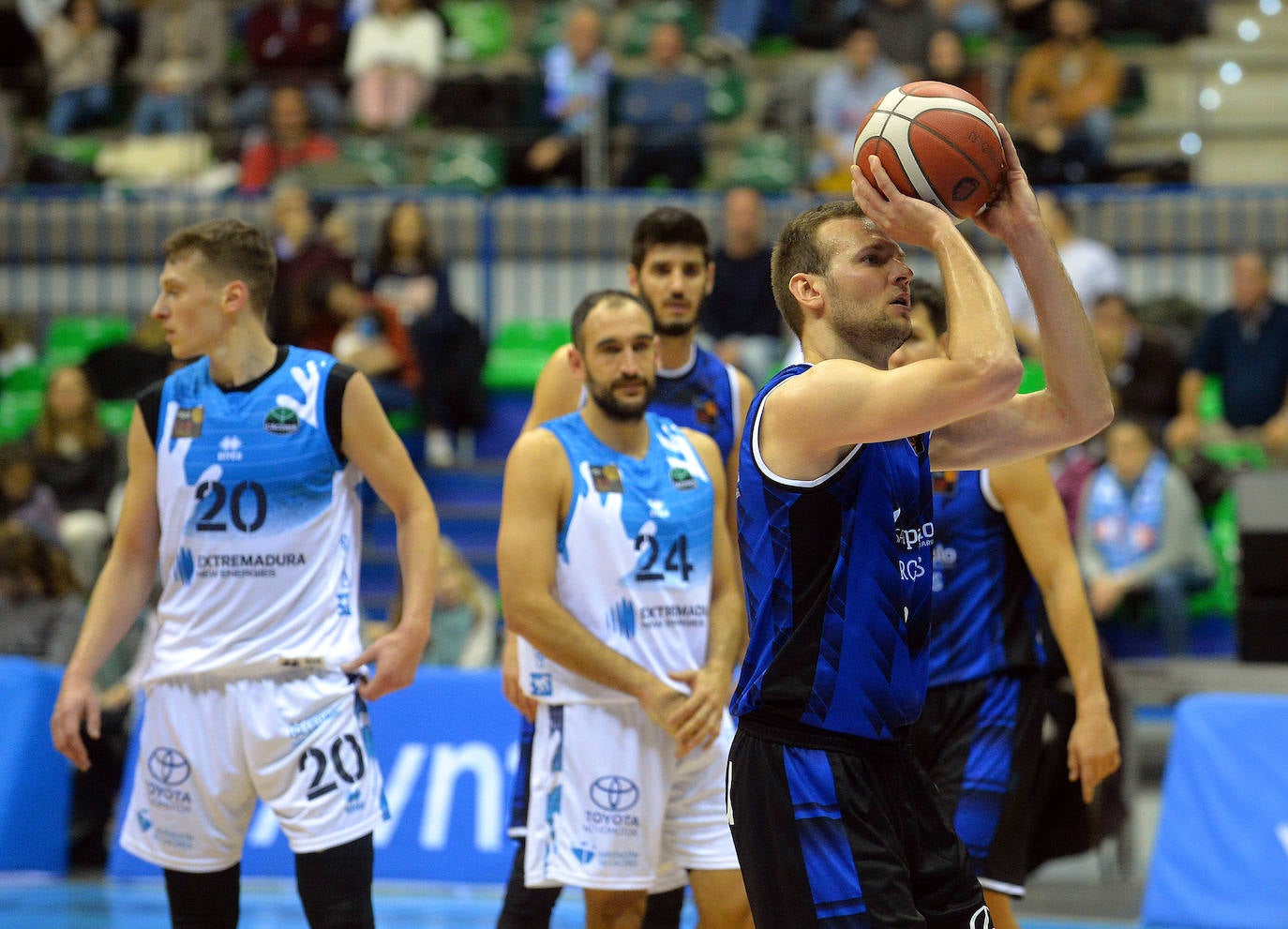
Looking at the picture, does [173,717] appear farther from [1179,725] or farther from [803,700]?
[1179,725]

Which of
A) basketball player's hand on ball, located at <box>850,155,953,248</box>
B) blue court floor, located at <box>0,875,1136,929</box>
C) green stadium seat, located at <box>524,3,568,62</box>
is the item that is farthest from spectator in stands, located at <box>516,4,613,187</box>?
basketball player's hand on ball, located at <box>850,155,953,248</box>

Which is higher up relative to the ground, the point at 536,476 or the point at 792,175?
the point at 792,175

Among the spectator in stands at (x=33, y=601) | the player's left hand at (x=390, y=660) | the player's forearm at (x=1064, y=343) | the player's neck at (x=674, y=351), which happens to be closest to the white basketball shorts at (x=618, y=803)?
the player's left hand at (x=390, y=660)

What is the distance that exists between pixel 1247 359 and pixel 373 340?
20.5ft

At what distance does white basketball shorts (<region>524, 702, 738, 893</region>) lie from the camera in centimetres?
489

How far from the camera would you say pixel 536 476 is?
5023 mm

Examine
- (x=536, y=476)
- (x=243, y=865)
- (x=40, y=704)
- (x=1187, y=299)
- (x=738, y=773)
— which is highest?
(x=1187, y=299)

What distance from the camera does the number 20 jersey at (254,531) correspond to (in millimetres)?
4715

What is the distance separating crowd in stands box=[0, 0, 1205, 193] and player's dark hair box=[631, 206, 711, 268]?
7616 mm

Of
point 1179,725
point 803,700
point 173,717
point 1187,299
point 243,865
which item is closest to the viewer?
point 803,700

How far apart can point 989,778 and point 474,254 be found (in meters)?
9.64

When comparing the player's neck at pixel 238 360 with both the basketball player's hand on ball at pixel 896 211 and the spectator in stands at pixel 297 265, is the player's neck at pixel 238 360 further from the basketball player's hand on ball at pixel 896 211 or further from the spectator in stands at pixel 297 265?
the spectator in stands at pixel 297 265

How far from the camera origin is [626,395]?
16.6ft

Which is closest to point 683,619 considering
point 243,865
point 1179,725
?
point 1179,725
